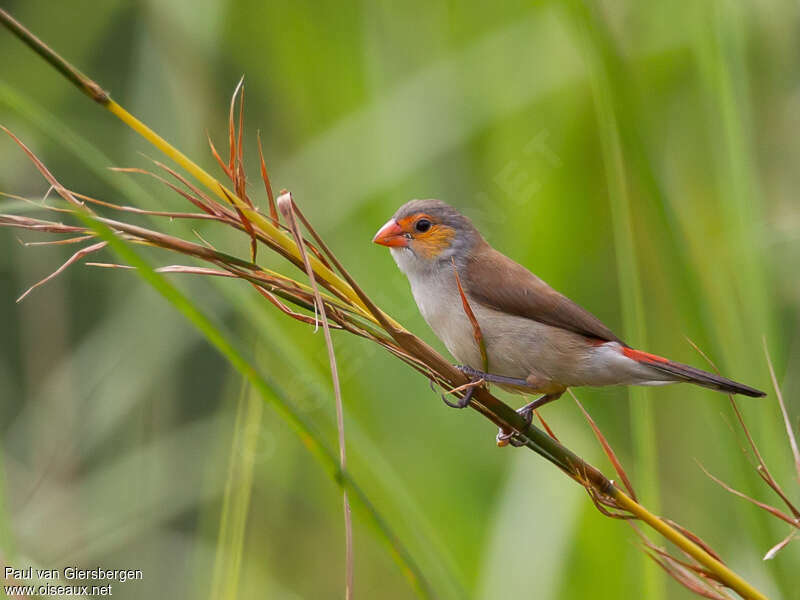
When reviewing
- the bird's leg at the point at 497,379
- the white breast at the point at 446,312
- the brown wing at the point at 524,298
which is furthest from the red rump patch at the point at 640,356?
the white breast at the point at 446,312

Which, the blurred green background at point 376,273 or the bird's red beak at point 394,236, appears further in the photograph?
the blurred green background at point 376,273

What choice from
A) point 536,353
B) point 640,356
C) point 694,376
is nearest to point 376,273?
point 536,353

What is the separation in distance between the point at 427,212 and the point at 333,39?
1.34 metres

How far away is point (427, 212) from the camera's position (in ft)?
8.20

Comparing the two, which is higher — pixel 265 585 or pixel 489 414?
pixel 489 414

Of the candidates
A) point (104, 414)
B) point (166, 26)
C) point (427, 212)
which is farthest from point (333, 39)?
point (104, 414)

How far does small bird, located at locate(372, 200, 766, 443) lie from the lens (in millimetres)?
2121

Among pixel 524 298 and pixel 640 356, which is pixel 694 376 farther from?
pixel 524 298

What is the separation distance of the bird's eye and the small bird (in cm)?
3

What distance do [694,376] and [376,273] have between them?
1.43 m

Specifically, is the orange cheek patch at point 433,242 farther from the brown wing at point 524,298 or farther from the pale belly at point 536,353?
the pale belly at point 536,353

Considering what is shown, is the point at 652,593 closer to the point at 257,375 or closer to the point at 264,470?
the point at 257,375

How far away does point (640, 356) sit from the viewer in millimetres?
2057

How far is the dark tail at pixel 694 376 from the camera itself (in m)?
1.74
